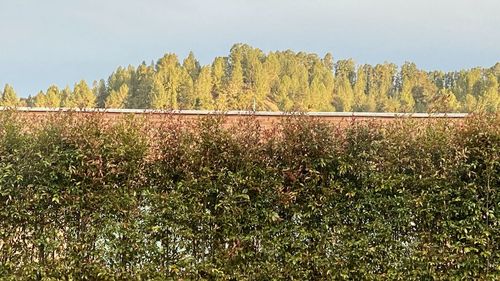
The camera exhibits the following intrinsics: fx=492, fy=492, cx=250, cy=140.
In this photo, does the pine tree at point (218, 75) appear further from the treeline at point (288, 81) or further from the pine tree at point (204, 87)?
the pine tree at point (204, 87)

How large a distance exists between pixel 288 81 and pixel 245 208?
41811 millimetres

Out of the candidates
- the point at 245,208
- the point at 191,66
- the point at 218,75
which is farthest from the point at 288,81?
the point at 245,208

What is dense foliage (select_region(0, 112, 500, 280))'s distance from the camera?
4129 mm

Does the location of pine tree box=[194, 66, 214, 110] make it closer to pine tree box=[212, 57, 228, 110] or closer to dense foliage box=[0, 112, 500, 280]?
pine tree box=[212, 57, 228, 110]

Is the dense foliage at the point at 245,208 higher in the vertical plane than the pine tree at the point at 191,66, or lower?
lower

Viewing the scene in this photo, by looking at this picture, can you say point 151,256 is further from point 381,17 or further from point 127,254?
point 381,17

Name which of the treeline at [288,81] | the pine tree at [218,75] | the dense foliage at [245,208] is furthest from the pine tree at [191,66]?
the dense foliage at [245,208]

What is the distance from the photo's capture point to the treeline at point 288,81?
3906cm

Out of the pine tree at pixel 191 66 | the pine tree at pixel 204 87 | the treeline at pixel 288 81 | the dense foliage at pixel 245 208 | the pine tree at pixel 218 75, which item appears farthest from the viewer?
the pine tree at pixel 191 66

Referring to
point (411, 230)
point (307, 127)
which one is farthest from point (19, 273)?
point (411, 230)

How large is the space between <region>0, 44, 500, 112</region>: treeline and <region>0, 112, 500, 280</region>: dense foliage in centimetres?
3117

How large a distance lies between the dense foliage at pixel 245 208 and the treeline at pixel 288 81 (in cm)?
3117

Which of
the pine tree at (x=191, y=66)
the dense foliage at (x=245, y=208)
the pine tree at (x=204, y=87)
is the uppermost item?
the pine tree at (x=191, y=66)

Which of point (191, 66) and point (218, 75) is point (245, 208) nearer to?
point (218, 75)
